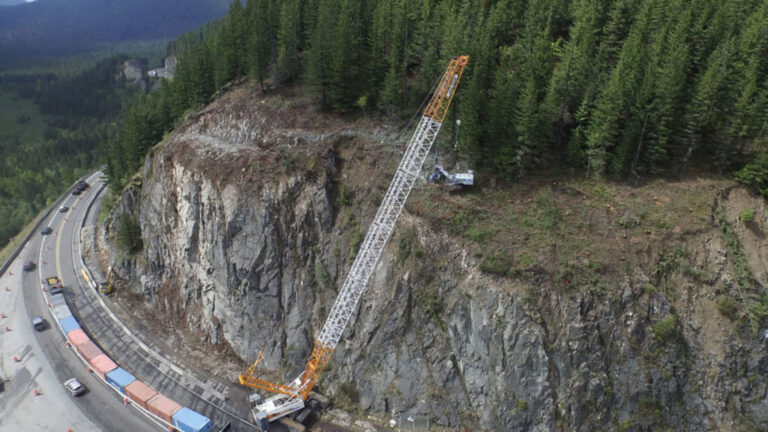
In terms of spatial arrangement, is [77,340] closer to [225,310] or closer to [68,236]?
[225,310]

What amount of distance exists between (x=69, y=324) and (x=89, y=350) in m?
6.98

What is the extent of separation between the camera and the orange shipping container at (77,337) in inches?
1770

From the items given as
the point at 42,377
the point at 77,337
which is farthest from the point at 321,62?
the point at 42,377

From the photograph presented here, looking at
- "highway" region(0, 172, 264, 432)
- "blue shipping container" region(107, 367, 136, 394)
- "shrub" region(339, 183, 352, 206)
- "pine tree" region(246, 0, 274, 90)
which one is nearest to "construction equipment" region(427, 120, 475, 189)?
"shrub" region(339, 183, 352, 206)

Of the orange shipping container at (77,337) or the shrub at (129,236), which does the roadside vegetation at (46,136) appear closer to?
the shrub at (129,236)

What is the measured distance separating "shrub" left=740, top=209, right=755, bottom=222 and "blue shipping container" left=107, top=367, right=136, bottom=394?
53.8 m

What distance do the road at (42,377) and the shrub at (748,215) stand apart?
50871 millimetres

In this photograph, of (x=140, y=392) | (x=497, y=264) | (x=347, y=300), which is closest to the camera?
(x=497, y=264)

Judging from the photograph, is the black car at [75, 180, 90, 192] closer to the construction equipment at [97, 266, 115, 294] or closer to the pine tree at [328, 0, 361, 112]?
the construction equipment at [97, 266, 115, 294]

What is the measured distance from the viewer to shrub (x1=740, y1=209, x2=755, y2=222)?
106 ft

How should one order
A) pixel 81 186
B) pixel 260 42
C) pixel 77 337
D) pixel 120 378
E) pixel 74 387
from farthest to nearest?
pixel 81 186, pixel 260 42, pixel 77 337, pixel 74 387, pixel 120 378

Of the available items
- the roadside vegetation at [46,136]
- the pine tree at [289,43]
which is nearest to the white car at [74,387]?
the pine tree at [289,43]

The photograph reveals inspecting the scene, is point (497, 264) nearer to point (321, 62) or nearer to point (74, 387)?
point (321, 62)

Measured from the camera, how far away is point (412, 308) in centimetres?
3531
